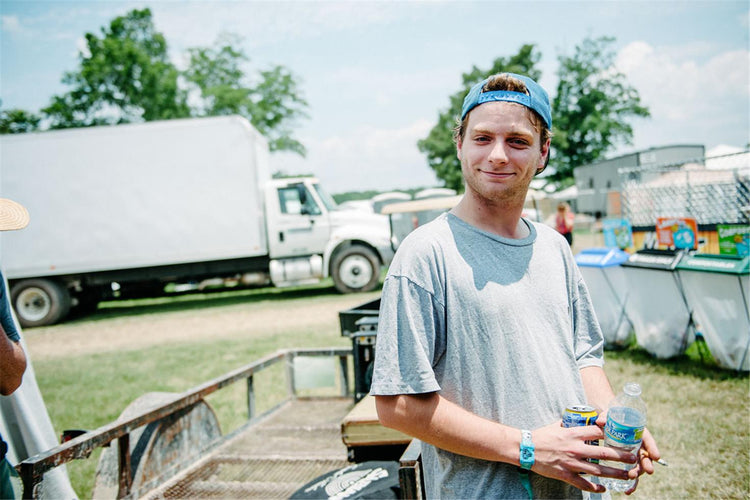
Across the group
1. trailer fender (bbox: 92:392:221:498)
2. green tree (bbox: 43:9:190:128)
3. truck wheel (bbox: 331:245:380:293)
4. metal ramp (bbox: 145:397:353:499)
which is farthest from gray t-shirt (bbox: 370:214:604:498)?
green tree (bbox: 43:9:190:128)

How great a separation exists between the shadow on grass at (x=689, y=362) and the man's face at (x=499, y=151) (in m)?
4.66

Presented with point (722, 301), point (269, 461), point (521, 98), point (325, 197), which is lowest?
point (269, 461)

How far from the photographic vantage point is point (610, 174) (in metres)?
27.8

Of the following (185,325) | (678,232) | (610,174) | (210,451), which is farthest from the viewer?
(610,174)

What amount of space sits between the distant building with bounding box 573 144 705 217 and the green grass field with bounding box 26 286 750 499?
15.3 metres

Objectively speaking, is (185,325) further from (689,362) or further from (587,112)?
(587,112)

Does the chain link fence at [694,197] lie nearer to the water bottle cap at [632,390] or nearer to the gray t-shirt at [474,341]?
the water bottle cap at [632,390]

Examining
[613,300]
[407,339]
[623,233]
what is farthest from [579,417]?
[623,233]

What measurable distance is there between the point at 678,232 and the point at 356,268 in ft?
22.6

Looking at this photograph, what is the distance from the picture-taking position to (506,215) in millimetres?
1398

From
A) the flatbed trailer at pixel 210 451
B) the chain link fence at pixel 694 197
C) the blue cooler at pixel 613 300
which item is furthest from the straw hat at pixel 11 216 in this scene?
the chain link fence at pixel 694 197

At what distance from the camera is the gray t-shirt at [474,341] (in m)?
1.19

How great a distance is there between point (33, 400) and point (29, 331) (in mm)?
10807

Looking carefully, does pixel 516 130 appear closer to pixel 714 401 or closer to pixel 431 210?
pixel 714 401
